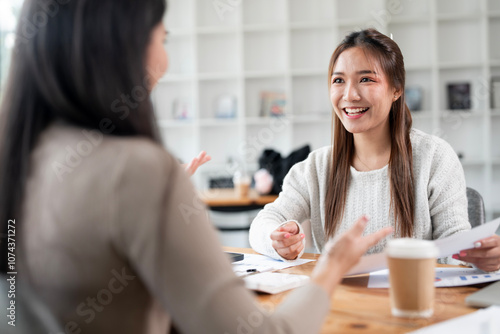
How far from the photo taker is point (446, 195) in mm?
1676

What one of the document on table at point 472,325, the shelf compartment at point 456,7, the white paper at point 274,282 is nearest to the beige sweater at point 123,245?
the document on table at point 472,325

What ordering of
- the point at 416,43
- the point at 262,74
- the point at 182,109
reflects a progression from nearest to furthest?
the point at 416,43
the point at 262,74
the point at 182,109

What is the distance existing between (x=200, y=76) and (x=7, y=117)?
15.2 feet

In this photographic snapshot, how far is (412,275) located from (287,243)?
0.58 metres

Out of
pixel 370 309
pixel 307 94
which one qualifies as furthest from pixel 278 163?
pixel 370 309

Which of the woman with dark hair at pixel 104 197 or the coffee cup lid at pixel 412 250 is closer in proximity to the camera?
the woman with dark hair at pixel 104 197

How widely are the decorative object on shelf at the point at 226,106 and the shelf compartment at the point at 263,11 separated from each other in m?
0.80

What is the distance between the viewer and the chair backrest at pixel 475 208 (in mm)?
1831

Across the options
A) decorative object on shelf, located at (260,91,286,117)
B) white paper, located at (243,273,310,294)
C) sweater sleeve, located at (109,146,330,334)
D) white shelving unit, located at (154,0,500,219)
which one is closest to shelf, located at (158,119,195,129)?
white shelving unit, located at (154,0,500,219)

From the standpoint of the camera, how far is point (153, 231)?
0.63 metres

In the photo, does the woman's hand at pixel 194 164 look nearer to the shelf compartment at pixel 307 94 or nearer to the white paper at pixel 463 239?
the white paper at pixel 463 239

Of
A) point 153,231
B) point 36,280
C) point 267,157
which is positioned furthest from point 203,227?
point 267,157

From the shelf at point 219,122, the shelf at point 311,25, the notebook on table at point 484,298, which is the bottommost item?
the notebook on table at point 484,298

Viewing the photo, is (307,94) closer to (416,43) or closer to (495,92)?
(416,43)
